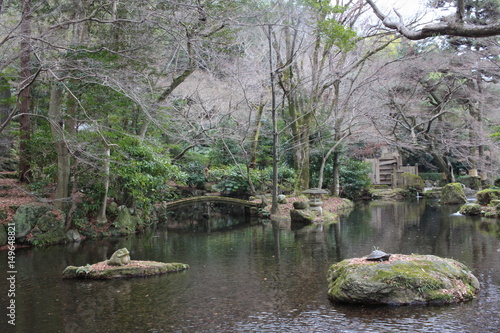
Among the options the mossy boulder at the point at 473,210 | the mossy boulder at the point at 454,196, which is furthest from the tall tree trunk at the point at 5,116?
the mossy boulder at the point at 454,196

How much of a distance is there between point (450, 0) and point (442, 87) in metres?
6.62

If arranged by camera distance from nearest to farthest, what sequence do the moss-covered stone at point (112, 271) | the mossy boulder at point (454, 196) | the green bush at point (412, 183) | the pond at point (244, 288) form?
the pond at point (244, 288) → the moss-covered stone at point (112, 271) → the mossy boulder at point (454, 196) → the green bush at point (412, 183)

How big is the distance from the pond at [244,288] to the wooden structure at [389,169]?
13.8 meters

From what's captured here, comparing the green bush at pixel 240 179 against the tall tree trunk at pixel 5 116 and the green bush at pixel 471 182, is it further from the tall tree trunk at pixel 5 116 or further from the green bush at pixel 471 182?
the green bush at pixel 471 182

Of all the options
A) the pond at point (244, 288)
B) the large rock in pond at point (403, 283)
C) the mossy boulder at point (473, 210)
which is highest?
the mossy boulder at point (473, 210)

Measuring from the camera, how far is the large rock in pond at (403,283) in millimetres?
5016

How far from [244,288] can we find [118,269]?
7.54ft

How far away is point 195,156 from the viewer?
62.2ft

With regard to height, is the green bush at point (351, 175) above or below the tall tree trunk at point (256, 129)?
below

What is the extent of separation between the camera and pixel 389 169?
26.1 metres

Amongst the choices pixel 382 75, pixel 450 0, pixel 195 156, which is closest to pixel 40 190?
pixel 195 156

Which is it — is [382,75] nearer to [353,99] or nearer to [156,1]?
[353,99]

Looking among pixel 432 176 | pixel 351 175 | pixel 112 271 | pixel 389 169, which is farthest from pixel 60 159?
pixel 432 176

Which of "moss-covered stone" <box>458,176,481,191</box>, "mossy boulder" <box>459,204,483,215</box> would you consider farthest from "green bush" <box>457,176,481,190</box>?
"mossy boulder" <box>459,204,483,215</box>
